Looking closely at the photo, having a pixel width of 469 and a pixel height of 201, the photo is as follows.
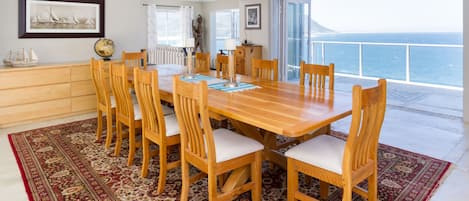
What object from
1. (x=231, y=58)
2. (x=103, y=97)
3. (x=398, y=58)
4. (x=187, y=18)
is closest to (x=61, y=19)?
(x=103, y=97)

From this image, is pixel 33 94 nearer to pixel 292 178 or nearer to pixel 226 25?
pixel 292 178

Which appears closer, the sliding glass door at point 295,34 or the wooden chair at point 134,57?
the wooden chair at point 134,57

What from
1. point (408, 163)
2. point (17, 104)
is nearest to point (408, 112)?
point (408, 163)

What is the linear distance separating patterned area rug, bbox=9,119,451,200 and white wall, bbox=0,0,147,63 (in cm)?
177

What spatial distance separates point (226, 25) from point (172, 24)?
135 centimetres

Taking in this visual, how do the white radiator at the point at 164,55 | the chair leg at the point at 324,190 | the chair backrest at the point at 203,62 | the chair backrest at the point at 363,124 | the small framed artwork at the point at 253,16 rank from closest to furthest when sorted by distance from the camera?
the chair backrest at the point at 363,124
the chair leg at the point at 324,190
the chair backrest at the point at 203,62
the small framed artwork at the point at 253,16
the white radiator at the point at 164,55

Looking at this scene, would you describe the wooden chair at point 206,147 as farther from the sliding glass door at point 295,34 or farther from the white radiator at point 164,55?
the white radiator at point 164,55

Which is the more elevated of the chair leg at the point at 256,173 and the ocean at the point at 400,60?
the ocean at the point at 400,60

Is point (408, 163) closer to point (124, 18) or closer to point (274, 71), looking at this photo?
point (274, 71)

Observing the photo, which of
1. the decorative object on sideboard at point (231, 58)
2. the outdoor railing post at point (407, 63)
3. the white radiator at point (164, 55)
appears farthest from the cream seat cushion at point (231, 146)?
the outdoor railing post at point (407, 63)

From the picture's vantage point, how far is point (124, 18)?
571 cm

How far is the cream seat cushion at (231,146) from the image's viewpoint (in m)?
2.12

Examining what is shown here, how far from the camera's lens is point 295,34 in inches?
282

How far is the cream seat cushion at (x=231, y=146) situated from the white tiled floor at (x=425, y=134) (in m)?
1.37
